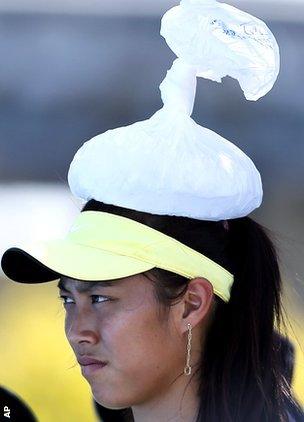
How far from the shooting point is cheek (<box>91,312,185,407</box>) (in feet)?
4.18

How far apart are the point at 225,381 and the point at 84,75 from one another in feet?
7.94

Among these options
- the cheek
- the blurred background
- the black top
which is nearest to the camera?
the cheek

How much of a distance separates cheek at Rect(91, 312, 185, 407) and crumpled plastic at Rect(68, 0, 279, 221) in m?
0.14

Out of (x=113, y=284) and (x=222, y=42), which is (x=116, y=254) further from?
(x=222, y=42)

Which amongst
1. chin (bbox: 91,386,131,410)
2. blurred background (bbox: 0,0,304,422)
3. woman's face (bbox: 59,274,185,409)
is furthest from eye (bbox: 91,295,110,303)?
blurred background (bbox: 0,0,304,422)

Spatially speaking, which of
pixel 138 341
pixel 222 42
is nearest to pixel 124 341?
pixel 138 341

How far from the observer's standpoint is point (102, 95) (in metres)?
3.60

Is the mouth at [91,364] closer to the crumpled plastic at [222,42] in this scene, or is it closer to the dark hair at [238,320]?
the dark hair at [238,320]

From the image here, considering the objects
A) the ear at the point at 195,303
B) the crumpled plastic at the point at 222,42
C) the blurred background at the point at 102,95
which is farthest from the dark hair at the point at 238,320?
the blurred background at the point at 102,95

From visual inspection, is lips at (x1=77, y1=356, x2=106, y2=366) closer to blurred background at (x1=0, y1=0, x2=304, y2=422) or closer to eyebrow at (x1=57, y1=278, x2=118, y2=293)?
eyebrow at (x1=57, y1=278, x2=118, y2=293)

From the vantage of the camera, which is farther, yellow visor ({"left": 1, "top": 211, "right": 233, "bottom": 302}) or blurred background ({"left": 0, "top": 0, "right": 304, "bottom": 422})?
blurred background ({"left": 0, "top": 0, "right": 304, "bottom": 422})

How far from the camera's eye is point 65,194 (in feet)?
11.0

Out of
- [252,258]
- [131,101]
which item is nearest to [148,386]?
[252,258]

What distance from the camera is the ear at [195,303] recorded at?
1311 millimetres
